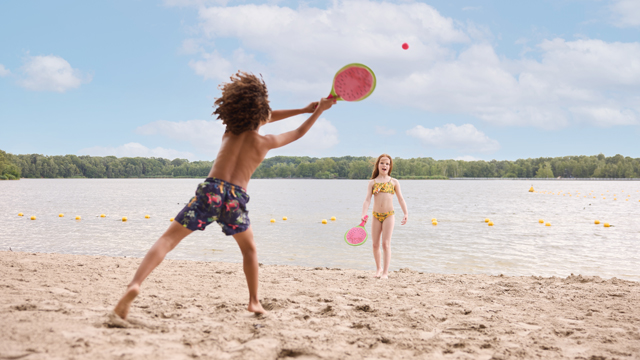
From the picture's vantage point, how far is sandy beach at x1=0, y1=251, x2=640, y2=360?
314 cm

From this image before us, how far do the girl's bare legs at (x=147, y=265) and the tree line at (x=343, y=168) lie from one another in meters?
115

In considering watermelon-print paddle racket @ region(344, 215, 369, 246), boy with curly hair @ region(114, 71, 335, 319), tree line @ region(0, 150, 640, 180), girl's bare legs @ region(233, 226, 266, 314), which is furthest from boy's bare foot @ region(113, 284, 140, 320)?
tree line @ region(0, 150, 640, 180)

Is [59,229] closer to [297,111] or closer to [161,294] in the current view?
[161,294]

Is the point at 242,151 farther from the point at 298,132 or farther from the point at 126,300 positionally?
the point at 126,300

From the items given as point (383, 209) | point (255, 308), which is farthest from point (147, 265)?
point (383, 209)

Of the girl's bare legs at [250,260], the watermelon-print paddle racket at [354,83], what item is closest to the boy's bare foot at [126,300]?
the girl's bare legs at [250,260]

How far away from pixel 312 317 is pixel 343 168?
154m

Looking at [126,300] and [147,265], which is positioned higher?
[147,265]

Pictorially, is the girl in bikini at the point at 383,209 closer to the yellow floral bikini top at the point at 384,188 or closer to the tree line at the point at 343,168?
the yellow floral bikini top at the point at 384,188

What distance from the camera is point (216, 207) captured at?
3596 mm

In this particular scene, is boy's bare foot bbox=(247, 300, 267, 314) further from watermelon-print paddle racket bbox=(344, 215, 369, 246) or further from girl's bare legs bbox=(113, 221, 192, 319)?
watermelon-print paddle racket bbox=(344, 215, 369, 246)

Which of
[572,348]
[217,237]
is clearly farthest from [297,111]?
[217,237]

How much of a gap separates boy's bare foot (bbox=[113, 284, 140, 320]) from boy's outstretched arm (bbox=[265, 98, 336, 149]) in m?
1.66

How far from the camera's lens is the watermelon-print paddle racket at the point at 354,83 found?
167 inches
